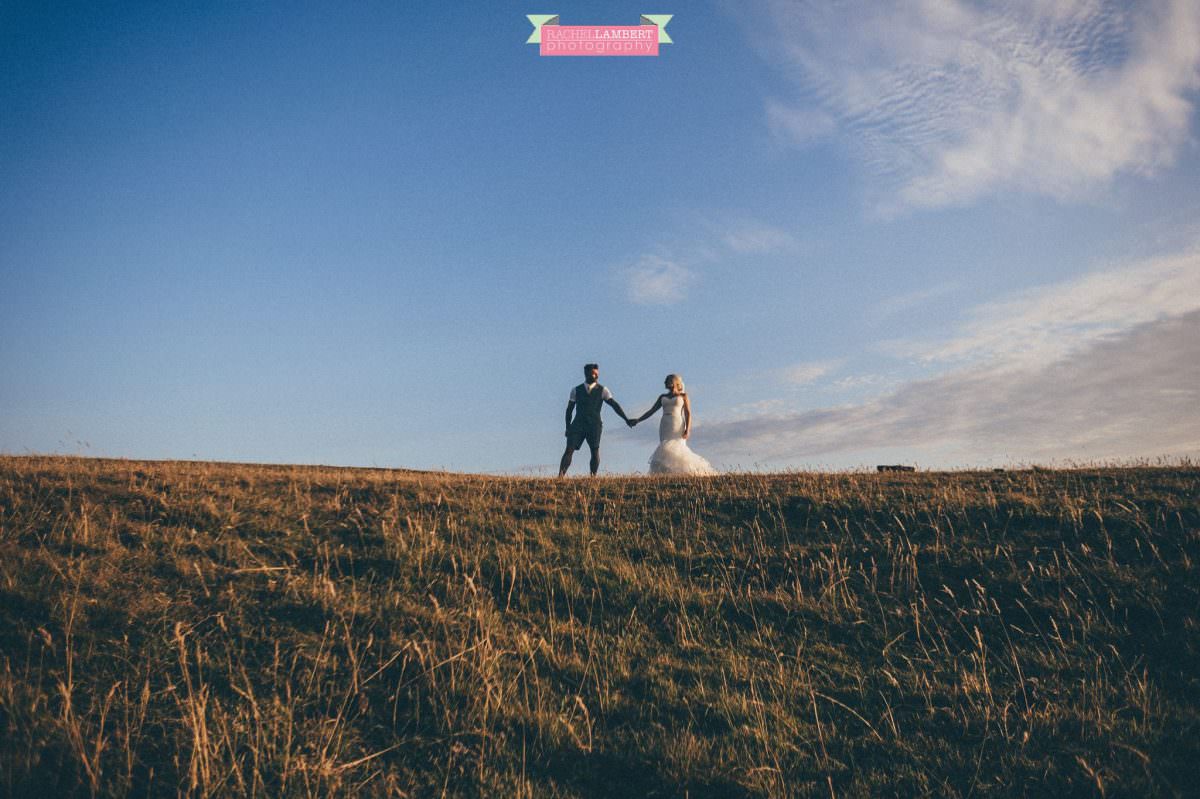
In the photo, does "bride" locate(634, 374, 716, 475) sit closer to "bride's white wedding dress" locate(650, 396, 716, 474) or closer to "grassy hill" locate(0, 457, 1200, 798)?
"bride's white wedding dress" locate(650, 396, 716, 474)

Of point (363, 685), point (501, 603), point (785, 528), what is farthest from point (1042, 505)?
point (363, 685)

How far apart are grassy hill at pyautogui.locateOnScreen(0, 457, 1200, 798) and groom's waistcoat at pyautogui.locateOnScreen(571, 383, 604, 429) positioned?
725cm

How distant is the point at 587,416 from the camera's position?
1989 cm

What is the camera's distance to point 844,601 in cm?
886

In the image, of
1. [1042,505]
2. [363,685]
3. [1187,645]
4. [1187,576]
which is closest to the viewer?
[363,685]

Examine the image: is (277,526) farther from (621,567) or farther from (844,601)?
(844,601)

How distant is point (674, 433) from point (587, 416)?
2659mm

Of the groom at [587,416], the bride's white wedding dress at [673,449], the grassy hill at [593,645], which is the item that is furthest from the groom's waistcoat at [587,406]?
the grassy hill at [593,645]

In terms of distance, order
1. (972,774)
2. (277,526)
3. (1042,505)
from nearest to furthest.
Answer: (972,774), (277,526), (1042,505)

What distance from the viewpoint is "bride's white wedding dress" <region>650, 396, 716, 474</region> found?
65.8 feet

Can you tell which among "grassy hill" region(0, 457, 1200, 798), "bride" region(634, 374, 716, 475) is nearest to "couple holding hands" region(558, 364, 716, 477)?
"bride" region(634, 374, 716, 475)

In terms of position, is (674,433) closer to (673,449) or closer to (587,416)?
(673,449)

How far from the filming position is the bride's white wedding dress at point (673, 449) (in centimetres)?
2006

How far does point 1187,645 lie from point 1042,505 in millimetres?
4718
